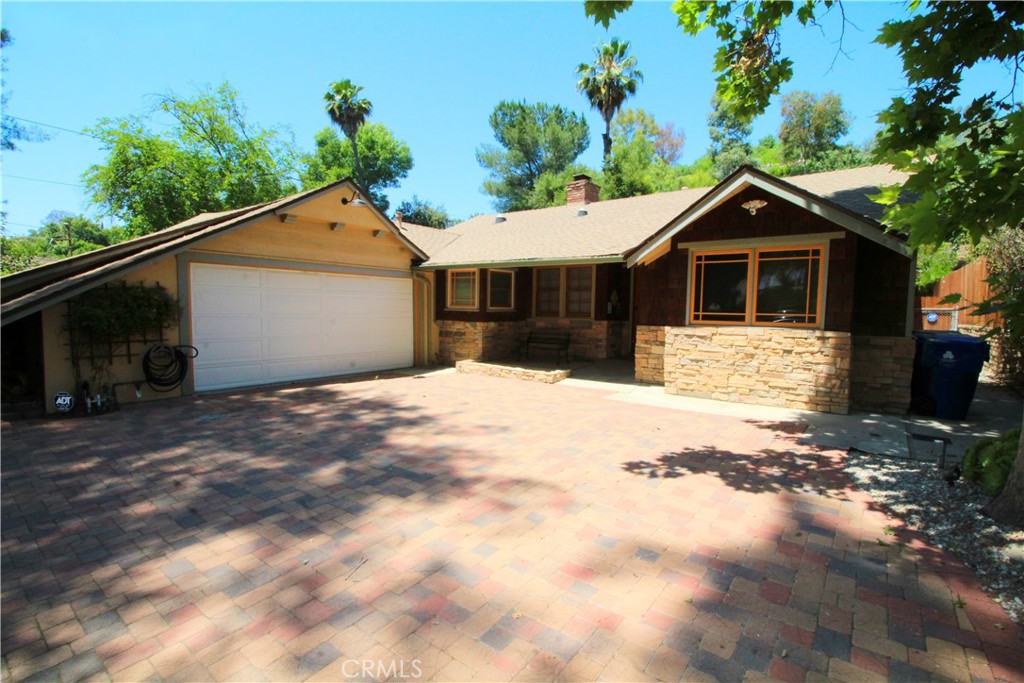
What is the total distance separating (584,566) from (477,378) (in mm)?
8306

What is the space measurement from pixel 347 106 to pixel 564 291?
27292mm

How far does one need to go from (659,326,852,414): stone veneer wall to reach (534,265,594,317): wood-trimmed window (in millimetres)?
5006

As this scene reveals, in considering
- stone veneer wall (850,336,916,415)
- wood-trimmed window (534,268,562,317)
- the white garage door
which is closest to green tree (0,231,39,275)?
the white garage door

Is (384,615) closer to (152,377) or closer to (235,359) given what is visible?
(152,377)

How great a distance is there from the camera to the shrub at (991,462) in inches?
150

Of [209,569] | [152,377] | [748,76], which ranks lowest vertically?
[209,569]

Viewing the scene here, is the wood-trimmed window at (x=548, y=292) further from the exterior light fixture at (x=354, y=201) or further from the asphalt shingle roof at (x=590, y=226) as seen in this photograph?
the exterior light fixture at (x=354, y=201)

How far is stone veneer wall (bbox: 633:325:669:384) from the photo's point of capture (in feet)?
33.1

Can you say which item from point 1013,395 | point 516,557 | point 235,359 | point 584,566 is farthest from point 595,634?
point 1013,395

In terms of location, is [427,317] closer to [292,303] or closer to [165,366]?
[292,303]

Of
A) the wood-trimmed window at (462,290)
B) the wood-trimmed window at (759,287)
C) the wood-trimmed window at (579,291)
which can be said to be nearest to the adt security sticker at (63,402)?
the wood-trimmed window at (462,290)

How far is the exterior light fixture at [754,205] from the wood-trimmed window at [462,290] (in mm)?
7069

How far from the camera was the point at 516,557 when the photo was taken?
329 cm

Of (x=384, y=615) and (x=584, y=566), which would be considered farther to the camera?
(x=584, y=566)
